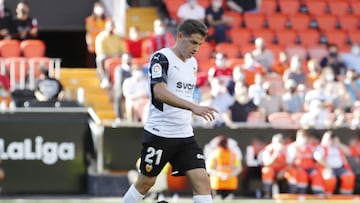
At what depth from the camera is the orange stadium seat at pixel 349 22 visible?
2623 cm

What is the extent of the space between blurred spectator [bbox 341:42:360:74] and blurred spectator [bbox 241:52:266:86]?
9.15ft

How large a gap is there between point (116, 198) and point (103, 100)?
4505mm

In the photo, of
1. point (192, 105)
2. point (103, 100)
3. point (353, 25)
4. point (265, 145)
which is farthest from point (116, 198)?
point (353, 25)

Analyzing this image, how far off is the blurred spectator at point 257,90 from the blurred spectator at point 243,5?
182 inches

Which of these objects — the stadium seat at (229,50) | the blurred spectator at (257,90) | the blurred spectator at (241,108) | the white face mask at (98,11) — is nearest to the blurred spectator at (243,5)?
the stadium seat at (229,50)

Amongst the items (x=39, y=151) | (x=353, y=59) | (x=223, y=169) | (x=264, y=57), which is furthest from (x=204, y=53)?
(x=39, y=151)

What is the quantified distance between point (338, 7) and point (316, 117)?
706 centimetres

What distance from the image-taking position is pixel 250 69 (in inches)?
864

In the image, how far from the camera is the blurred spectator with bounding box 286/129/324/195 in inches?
754

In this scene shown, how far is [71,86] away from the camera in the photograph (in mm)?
22500

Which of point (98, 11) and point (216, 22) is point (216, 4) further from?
point (98, 11)

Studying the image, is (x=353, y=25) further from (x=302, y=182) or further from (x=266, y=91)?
(x=302, y=182)

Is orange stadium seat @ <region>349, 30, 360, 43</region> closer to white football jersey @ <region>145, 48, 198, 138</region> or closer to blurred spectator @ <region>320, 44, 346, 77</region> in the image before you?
blurred spectator @ <region>320, 44, 346, 77</region>

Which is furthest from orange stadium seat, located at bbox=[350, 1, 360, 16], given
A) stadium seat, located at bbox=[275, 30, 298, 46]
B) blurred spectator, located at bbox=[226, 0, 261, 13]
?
blurred spectator, located at bbox=[226, 0, 261, 13]
